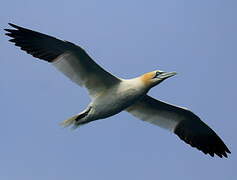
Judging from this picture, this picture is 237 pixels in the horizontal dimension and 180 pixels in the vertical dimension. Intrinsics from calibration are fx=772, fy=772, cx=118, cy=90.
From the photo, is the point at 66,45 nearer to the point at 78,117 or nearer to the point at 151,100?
the point at 78,117

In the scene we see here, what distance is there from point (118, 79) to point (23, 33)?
2.90m

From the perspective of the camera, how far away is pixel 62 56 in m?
21.2

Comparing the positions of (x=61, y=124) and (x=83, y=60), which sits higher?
(x=83, y=60)

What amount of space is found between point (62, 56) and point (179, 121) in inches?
176

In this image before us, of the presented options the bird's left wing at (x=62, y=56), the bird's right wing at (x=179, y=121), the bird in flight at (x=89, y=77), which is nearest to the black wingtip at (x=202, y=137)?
the bird's right wing at (x=179, y=121)

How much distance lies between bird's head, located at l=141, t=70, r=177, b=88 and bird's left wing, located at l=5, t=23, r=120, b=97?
785 millimetres

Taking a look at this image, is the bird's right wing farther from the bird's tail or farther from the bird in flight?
the bird's tail

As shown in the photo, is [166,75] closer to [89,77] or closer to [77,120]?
[89,77]

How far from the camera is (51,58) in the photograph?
2127 centimetres

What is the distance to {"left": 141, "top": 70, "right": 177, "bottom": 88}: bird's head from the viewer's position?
70.1 ft

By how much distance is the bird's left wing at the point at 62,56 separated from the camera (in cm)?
2103

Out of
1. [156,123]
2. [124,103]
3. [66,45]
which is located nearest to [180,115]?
[156,123]

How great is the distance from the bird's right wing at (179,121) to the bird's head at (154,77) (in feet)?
3.76

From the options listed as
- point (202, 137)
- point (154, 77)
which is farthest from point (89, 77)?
point (202, 137)
